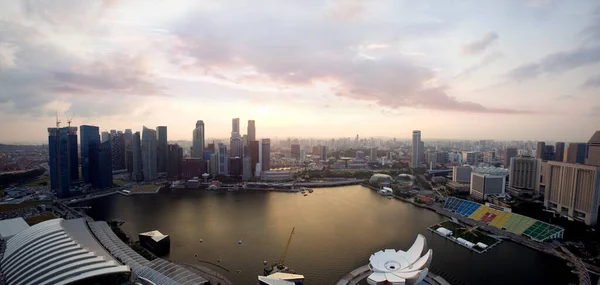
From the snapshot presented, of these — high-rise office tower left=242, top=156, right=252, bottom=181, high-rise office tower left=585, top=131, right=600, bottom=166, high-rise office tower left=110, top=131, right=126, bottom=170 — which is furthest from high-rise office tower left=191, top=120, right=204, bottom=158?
high-rise office tower left=585, top=131, right=600, bottom=166

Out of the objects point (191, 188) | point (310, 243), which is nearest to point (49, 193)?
point (191, 188)

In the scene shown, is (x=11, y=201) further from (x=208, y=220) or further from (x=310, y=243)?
(x=310, y=243)

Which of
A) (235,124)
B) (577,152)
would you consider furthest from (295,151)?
(577,152)

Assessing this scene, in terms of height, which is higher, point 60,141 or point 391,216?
point 60,141

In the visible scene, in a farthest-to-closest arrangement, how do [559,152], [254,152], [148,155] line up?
[254,152] < [559,152] < [148,155]

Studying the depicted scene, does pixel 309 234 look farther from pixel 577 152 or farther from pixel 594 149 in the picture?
pixel 577 152

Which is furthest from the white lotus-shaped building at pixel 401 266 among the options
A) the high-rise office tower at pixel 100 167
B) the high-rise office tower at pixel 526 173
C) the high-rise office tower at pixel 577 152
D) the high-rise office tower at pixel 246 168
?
the high-rise office tower at pixel 577 152

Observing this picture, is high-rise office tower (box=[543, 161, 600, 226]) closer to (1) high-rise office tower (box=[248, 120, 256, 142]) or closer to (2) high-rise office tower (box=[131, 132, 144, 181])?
(1) high-rise office tower (box=[248, 120, 256, 142])
